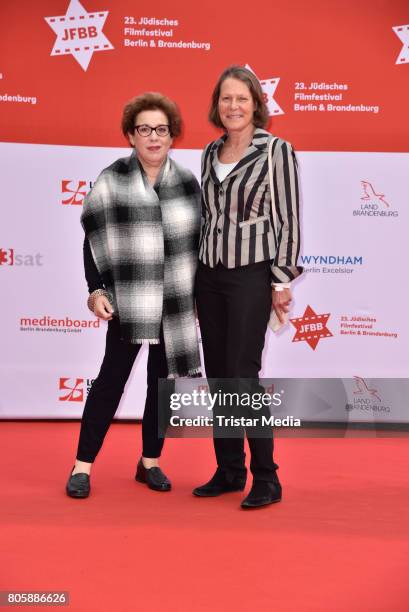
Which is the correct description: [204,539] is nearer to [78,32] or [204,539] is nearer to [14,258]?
[14,258]

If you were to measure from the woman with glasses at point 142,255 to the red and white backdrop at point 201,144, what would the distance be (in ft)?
4.21

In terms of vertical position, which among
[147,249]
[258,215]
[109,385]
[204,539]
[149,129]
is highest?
[149,129]

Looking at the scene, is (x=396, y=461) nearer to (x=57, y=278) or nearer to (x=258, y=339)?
(x=258, y=339)

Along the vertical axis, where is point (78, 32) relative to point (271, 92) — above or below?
above

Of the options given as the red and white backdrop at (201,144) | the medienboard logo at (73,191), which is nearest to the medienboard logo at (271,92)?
the red and white backdrop at (201,144)

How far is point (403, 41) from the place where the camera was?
4.01 metres

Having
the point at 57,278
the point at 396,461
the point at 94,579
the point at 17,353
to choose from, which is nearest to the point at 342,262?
the point at 396,461

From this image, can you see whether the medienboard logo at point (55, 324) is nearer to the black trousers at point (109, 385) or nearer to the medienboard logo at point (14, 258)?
the medienboard logo at point (14, 258)

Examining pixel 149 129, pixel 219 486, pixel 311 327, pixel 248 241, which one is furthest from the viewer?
pixel 311 327

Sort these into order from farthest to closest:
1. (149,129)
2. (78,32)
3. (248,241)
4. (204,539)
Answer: (78,32), (149,129), (248,241), (204,539)

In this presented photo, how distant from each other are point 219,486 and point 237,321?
1.93 feet

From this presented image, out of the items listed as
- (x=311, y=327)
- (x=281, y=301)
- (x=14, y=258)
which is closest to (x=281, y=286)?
(x=281, y=301)

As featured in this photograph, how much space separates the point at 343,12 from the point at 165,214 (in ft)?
6.02

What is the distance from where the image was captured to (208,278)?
2680mm
